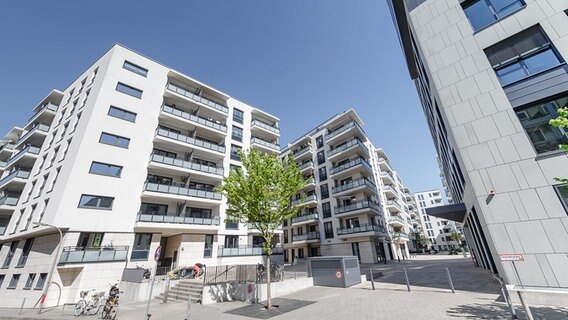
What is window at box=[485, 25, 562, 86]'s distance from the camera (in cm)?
1039

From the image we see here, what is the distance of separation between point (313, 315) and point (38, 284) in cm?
2212

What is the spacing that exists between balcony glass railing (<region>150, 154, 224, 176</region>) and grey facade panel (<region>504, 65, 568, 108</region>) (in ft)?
83.6

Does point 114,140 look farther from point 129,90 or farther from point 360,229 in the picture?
point 360,229

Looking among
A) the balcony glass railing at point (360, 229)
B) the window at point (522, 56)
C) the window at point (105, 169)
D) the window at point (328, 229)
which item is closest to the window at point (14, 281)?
the window at point (105, 169)

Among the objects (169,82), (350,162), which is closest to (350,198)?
(350,162)

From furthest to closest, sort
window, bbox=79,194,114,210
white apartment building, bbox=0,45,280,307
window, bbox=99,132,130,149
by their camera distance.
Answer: window, bbox=99,132,130,149
window, bbox=79,194,114,210
white apartment building, bbox=0,45,280,307

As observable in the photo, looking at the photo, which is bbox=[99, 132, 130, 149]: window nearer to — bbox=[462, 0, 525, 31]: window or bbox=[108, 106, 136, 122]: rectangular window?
bbox=[108, 106, 136, 122]: rectangular window

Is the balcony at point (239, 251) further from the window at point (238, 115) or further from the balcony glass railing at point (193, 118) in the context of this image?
the window at point (238, 115)

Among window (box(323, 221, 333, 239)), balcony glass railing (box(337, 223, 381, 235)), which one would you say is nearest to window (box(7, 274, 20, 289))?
window (box(323, 221, 333, 239))

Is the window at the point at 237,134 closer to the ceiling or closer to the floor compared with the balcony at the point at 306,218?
closer to the ceiling

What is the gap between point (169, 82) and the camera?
2844cm

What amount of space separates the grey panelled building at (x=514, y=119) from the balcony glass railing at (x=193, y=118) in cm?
2387

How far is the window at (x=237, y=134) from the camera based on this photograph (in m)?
32.1

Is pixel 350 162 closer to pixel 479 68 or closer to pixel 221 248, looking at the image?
pixel 221 248
